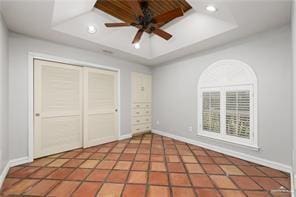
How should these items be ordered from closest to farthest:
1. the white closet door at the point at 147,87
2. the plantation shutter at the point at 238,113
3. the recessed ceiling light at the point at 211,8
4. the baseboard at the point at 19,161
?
the recessed ceiling light at the point at 211,8, the baseboard at the point at 19,161, the plantation shutter at the point at 238,113, the white closet door at the point at 147,87

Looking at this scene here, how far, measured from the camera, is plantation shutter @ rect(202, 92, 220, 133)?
332cm

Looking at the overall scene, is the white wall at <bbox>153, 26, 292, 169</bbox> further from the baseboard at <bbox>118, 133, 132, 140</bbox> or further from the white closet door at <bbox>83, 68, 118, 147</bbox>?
the white closet door at <bbox>83, 68, 118, 147</bbox>

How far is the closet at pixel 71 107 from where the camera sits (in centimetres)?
296

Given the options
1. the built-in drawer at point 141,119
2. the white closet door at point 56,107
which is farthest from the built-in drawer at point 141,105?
the white closet door at point 56,107

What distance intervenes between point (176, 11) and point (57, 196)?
288cm

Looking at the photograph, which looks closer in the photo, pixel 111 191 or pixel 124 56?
pixel 111 191

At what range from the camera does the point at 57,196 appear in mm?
1788

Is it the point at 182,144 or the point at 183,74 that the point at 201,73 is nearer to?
the point at 183,74

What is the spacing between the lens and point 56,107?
314cm

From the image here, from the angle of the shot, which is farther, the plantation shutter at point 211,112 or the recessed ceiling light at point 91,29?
the plantation shutter at point 211,112

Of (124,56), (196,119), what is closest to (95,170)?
(196,119)

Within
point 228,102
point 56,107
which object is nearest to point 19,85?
point 56,107

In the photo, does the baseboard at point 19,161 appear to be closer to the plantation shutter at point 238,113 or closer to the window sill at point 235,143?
the window sill at point 235,143

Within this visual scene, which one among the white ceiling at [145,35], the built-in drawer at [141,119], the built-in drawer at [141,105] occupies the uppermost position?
the white ceiling at [145,35]
